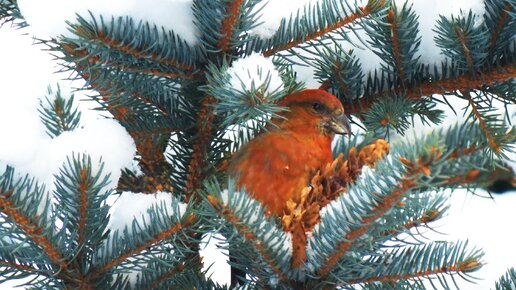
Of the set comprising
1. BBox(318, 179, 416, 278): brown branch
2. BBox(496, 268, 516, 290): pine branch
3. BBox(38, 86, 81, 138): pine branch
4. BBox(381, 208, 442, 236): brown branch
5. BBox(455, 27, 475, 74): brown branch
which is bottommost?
BBox(318, 179, 416, 278): brown branch

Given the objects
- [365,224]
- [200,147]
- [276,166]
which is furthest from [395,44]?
[365,224]

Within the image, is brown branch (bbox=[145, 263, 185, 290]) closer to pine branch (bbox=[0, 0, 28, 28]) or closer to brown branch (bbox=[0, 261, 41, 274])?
brown branch (bbox=[0, 261, 41, 274])

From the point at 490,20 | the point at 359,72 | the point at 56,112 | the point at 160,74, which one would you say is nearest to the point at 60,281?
the point at 160,74

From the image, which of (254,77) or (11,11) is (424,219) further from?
(11,11)

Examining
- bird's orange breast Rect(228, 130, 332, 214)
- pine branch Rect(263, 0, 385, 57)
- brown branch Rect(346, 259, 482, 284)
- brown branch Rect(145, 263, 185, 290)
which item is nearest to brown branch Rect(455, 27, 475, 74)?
pine branch Rect(263, 0, 385, 57)

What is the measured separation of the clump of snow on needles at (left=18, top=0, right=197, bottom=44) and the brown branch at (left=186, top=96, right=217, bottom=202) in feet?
0.58

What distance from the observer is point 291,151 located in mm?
1878

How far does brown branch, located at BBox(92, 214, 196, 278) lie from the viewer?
1371mm

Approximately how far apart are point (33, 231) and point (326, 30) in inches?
29.5

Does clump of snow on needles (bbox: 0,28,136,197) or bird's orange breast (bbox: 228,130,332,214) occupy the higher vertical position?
bird's orange breast (bbox: 228,130,332,214)

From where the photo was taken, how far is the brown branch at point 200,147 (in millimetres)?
1690

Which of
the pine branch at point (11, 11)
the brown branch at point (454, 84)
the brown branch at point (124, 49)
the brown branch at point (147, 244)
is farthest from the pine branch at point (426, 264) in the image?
the pine branch at point (11, 11)

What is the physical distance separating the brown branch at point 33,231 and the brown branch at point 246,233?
371 mm

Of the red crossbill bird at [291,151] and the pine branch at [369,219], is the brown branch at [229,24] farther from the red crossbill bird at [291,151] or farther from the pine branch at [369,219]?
the pine branch at [369,219]
